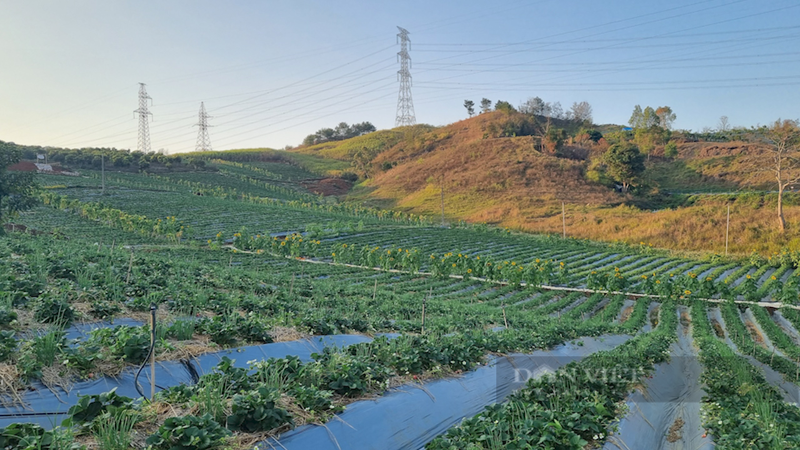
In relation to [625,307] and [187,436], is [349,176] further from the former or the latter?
[187,436]

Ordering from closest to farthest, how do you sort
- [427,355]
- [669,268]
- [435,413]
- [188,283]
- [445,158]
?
[435,413] → [427,355] → [188,283] → [669,268] → [445,158]

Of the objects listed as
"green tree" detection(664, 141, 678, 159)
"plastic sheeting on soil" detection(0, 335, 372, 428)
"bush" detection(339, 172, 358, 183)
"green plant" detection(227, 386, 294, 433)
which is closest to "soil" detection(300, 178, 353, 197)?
"bush" detection(339, 172, 358, 183)

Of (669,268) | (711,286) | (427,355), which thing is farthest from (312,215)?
(427,355)

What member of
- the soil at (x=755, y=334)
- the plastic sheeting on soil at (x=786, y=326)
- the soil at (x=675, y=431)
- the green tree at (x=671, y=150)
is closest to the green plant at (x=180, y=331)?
the soil at (x=675, y=431)

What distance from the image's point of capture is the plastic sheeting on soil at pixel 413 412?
3.59 m

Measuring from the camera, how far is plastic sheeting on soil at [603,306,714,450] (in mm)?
4629

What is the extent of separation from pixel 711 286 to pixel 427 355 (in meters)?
15.5

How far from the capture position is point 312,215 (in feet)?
128

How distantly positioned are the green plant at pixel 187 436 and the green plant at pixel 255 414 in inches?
11.0

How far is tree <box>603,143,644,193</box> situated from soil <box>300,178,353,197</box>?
3830cm

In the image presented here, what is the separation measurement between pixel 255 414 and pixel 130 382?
4.89ft

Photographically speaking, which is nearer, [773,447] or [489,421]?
[773,447]

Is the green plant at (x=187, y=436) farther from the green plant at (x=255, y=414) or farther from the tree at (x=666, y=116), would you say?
the tree at (x=666, y=116)

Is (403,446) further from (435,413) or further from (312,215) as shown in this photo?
(312,215)
